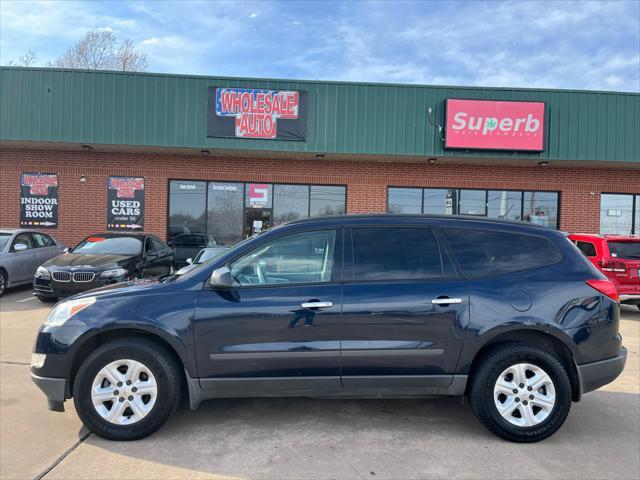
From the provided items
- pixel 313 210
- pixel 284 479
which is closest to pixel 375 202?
pixel 313 210

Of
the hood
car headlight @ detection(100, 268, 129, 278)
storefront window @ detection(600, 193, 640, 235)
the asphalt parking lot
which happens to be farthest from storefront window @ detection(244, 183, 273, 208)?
storefront window @ detection(600, 193, 640, 235)

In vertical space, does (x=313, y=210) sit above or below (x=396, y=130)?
below

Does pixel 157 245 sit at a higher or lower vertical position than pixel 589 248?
lower

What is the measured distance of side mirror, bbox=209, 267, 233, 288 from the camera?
3.48 meters

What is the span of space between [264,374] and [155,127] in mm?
10653

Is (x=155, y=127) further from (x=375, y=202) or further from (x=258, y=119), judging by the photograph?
(x=375, y=202)

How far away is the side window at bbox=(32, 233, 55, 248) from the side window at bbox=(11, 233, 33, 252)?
228 millimetres

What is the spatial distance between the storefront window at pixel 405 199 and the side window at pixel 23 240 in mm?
9773

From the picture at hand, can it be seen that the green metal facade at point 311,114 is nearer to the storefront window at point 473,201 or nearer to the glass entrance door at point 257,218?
the storefront window at point 473,201

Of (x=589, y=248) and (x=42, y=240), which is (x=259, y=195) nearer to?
(x=42, y=240)

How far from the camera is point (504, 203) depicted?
1452cm

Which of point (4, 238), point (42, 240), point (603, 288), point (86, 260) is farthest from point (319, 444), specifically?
point (42, 240)

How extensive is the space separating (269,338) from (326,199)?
11011mm

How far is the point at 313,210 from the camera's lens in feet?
47.2
